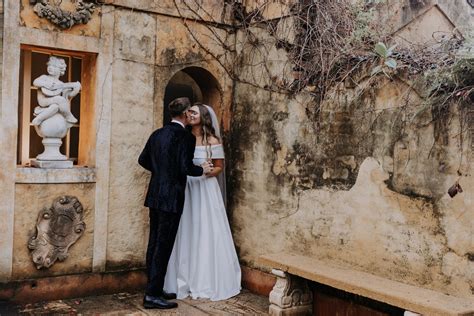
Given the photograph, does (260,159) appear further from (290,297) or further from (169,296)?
(169,296)

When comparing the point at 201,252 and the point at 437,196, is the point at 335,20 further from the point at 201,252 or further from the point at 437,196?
the point at 201,252

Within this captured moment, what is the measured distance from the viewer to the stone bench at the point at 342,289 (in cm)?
384

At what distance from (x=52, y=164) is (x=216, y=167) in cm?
178

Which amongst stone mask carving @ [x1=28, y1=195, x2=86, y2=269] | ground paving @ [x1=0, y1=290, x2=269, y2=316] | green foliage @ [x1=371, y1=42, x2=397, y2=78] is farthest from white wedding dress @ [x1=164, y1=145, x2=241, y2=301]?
green foliage @ [x1=371, y1=42, x2=397, y2=78]

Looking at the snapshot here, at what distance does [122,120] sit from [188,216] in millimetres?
1306

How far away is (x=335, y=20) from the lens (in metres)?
5.73

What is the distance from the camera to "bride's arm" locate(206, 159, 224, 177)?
240 inches

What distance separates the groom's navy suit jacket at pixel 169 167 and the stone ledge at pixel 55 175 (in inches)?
26.7

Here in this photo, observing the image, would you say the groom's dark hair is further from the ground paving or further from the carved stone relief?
the ground paving

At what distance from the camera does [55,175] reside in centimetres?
551

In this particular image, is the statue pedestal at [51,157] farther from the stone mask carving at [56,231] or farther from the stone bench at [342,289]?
the stone bench at [342,289]

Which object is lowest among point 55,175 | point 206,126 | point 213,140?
point 55,175

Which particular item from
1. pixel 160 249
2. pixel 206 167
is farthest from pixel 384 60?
pixel 160 249

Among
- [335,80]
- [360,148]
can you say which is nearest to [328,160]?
[360,148]
